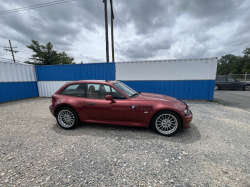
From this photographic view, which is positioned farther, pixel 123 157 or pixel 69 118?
pixel 69 118

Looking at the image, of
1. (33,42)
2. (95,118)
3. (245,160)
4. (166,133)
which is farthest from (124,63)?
(33,42)

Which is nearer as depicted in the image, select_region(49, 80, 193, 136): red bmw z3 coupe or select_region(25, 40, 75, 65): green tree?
select_region(49, 80, 193, 136): red bmw z3 coupe

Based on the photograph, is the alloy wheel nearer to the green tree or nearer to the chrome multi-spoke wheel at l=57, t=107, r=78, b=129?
the chrome multi-spoke wheel at l=57, t=107, r=78, b=129

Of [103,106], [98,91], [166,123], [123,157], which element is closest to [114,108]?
[103,106]

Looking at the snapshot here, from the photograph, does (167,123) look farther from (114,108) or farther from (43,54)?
(43,54)

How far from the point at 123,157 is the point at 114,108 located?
1136mm

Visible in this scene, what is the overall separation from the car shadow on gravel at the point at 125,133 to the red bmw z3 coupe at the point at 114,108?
0.17m

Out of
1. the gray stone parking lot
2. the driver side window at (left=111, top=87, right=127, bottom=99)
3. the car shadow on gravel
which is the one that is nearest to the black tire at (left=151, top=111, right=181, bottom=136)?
the car shadow on gravel

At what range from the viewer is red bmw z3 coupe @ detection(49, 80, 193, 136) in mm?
2711

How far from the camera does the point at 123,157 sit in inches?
81.7

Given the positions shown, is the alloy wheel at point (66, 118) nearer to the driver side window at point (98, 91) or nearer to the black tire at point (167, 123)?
the driver side window at point (98, 91)

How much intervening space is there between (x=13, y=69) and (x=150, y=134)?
9722 millimetres

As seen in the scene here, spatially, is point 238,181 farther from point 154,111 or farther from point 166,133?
point 154,111

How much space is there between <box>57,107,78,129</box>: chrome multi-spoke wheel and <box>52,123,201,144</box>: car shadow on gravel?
157 mm
